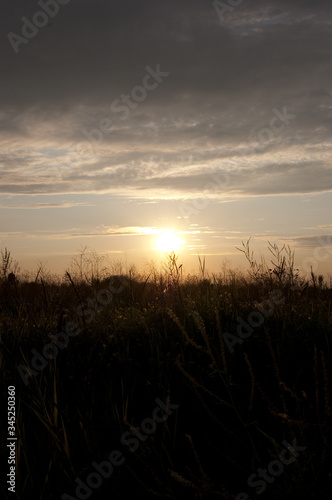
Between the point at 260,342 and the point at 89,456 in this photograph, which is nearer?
the point at 89,456

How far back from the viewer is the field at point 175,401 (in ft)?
7.98

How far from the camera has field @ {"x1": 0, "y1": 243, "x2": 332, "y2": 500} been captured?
7.98 ft

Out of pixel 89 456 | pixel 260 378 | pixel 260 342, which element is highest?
pixel 260 342

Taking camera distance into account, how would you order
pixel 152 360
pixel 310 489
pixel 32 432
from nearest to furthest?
pixel 310 489
pixel 32 432
pixel 152 360

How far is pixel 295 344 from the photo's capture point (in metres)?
4.36

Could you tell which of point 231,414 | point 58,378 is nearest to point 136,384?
point 58,378

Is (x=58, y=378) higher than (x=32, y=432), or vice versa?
(x=58, y=378)

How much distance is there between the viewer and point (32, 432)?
10.5ft

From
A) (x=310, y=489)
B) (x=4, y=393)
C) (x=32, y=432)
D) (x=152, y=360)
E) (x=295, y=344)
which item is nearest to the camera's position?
(x=310, y=489)

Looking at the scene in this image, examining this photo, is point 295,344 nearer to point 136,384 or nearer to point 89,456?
point 136,384

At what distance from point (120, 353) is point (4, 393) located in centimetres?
112

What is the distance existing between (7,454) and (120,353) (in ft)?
5.39

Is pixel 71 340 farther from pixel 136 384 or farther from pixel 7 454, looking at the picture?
pixel 7 454

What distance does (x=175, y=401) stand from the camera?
3447mm
